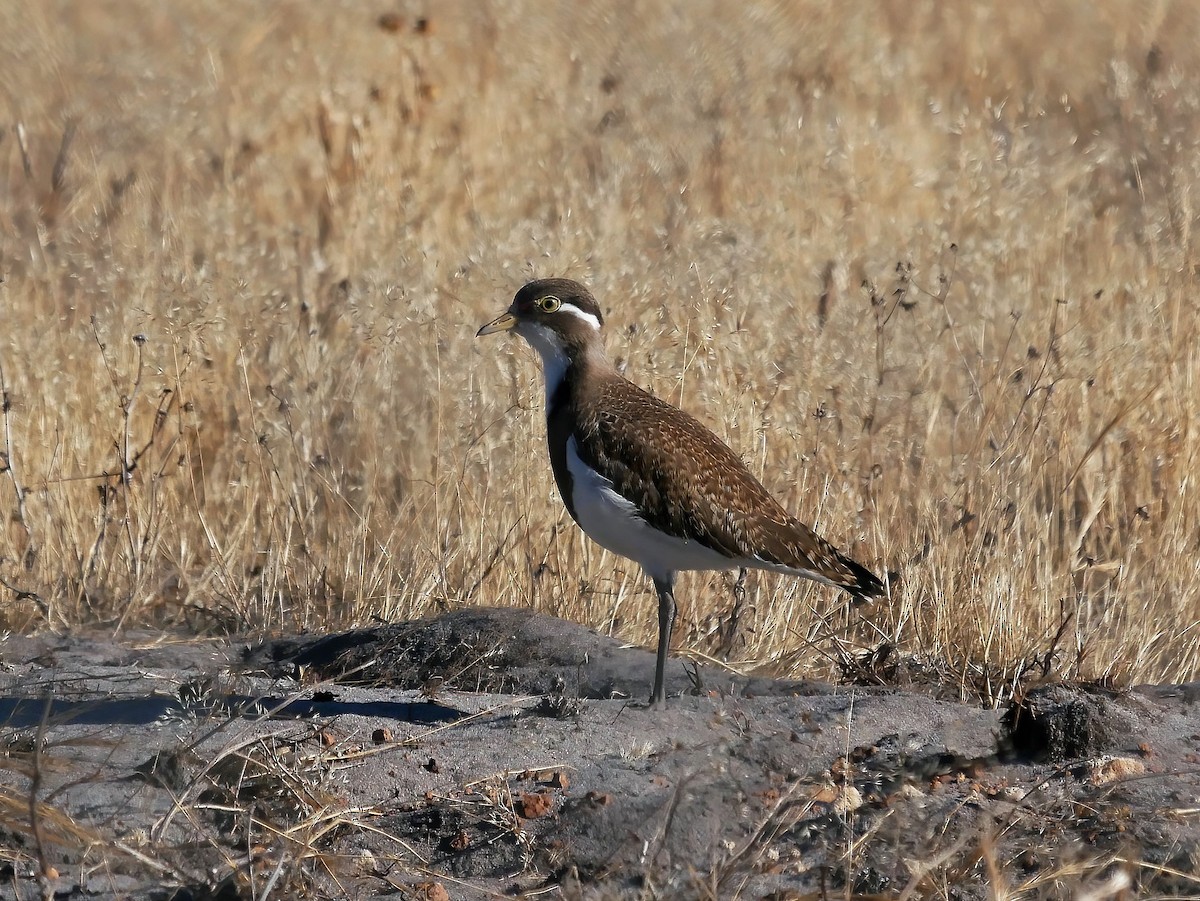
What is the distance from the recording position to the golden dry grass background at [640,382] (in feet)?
20.7

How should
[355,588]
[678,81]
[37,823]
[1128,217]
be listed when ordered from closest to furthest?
[37,823] → [355,588] → [1128,217] → [678,81]

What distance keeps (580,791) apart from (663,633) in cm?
84

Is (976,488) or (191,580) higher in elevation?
(976,488)

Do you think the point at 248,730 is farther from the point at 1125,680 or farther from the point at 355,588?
the point at 1125,680

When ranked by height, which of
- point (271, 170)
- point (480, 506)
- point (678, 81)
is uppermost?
point (678, 81)

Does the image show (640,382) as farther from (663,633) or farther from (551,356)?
(663,633)

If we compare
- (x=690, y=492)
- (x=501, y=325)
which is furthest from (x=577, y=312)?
(x=690, y=492)

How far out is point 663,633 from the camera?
511 cm

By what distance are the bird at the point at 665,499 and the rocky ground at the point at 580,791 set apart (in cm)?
39

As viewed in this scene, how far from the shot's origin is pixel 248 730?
14.2 ft

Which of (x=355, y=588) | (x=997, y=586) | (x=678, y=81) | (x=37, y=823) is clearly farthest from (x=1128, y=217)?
(x=37, y=823)

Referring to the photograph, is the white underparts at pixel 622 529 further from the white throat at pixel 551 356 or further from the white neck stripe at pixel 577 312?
the white neck stripe at pixel 577 312

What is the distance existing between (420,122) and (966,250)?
489 centimetres

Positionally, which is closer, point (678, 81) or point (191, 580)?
point (191, 580)
